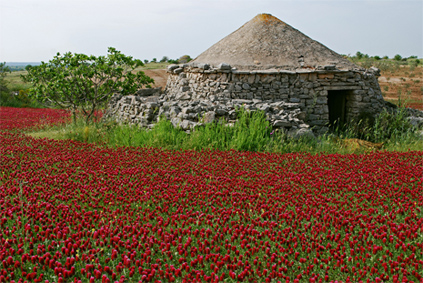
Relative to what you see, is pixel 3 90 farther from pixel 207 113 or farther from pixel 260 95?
pixel 207 113

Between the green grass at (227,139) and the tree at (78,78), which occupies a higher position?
the tree at (78,78)

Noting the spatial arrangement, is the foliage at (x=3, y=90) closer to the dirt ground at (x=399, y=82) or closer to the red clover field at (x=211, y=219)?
the dirt ground at (x=399, y=82)

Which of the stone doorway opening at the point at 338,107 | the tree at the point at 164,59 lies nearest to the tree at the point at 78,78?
the stone doorway opening at the point at 338,107

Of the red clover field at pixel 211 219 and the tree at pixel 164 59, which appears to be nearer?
the red clover field at pixel 211 219

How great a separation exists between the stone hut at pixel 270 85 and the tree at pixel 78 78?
0.98m

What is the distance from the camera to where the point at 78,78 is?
14.6 metres

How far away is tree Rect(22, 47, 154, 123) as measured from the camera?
14.3 meters

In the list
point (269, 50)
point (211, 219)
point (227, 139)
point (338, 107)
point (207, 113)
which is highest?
point (269, 50)

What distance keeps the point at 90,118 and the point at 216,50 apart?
598 cm

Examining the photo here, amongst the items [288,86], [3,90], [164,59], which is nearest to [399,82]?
[288,86]

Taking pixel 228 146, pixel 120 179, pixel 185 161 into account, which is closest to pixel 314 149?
pixel 228 146

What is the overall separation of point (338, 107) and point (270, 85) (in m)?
3.61

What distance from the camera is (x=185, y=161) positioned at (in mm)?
8508

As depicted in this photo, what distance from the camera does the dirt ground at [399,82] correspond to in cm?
3088
